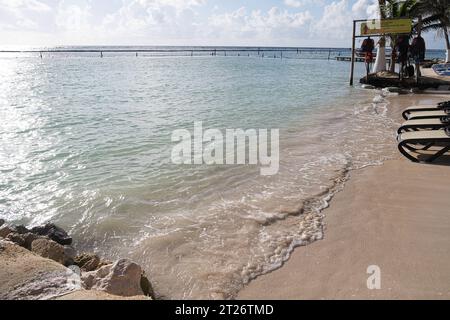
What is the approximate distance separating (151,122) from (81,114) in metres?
3.88

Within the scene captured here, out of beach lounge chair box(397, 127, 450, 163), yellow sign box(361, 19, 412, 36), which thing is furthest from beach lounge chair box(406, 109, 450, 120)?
yellow sign box(361, 19, 412, 36)

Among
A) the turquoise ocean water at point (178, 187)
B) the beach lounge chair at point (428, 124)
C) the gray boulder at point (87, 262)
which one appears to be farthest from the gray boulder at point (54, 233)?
the beach lounge chair at point (428, 124)

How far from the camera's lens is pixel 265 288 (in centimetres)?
406

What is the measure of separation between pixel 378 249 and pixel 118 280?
304 centimetres

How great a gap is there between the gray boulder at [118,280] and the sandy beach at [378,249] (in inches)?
44.5

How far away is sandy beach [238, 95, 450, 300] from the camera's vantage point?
3.90 meters

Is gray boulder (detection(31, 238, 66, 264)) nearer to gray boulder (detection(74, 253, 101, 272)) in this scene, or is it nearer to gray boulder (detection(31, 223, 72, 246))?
gray boulder (detection(74, 253, 101, 272))

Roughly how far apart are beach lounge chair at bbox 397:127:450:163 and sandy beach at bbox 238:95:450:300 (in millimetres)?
850

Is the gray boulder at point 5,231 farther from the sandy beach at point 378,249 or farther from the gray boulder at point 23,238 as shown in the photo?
the sandy beach at point 378,249

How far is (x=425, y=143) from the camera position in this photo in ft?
26.7

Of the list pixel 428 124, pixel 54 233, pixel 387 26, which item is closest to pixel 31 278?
pixel 54 233

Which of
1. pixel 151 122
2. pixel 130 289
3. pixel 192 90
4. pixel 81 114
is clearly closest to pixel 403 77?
pixel 192 90

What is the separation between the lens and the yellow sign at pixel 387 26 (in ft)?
61.4

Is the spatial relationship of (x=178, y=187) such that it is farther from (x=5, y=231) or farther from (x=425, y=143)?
(x=425, y=143)
